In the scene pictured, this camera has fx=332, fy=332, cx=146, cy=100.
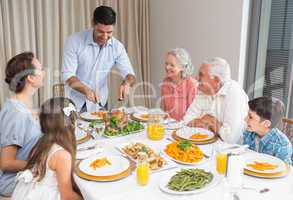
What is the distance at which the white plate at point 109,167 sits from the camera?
155cm

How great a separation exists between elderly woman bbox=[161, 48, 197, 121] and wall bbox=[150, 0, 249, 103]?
728 millimetres

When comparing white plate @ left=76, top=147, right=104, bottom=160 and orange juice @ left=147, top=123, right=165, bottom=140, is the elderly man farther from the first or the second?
white plate @ left=76, top=147, right=104, bottom=160

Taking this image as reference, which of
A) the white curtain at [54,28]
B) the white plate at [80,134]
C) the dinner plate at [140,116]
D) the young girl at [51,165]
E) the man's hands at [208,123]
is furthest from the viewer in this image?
the white curtain at [54,28]

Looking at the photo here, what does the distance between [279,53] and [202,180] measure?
6.80 feet

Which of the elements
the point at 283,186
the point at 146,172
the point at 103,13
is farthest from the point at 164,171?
the point at 103,13

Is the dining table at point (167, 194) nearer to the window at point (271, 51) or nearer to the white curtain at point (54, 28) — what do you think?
the window at point (271, 51)

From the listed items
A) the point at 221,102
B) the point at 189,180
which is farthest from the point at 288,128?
the point at 189,180

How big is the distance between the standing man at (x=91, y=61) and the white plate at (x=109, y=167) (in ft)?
3.38

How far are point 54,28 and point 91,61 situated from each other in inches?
41.9

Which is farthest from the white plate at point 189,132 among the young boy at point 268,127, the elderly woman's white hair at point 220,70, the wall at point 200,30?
the wall at point 200,30

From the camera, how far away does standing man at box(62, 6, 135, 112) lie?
2.74 m

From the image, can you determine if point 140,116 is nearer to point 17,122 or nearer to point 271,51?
point 17,122

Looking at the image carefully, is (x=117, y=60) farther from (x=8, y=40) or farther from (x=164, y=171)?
(x=164, y=171)

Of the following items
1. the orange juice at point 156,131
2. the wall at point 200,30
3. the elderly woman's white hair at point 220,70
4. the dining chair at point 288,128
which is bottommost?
the dining chair at point 288,128
